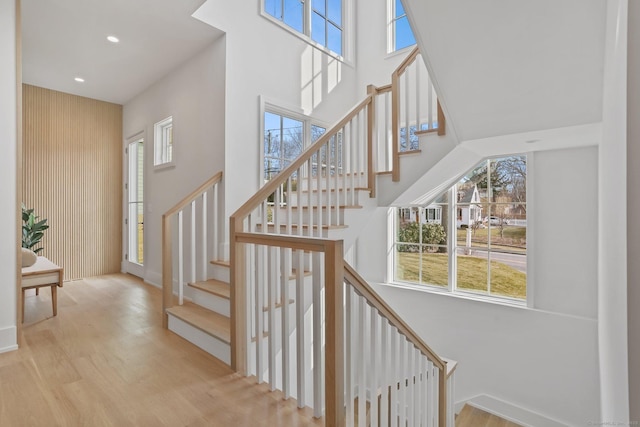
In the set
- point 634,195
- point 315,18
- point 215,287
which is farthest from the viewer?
point 315,18

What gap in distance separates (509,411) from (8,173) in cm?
523

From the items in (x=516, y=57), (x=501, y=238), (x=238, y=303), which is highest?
(x=516, y=57)

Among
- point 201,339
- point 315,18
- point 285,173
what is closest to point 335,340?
point 285,173

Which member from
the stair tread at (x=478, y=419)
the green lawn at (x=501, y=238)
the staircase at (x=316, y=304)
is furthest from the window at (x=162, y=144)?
the stair tread at (x=478, y=419)

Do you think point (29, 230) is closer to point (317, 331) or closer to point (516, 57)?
point (317, 331)

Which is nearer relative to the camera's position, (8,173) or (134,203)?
(8,173)

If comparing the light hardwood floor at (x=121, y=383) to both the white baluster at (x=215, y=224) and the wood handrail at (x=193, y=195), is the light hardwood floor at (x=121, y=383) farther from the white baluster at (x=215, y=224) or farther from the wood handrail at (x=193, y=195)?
the wood handrail at (x=193, y=195)

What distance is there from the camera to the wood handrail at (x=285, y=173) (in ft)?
6.85

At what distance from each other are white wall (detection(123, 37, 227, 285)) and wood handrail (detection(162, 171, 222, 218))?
15cm

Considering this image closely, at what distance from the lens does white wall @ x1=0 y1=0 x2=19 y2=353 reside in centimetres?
228

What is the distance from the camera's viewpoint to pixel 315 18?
4.41 metres

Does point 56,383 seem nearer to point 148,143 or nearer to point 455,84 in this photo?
point 455,84

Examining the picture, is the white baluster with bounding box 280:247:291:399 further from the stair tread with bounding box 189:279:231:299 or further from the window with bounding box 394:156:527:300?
the window with bounding box 394:156:527:300

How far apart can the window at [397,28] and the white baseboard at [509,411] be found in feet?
16.0
